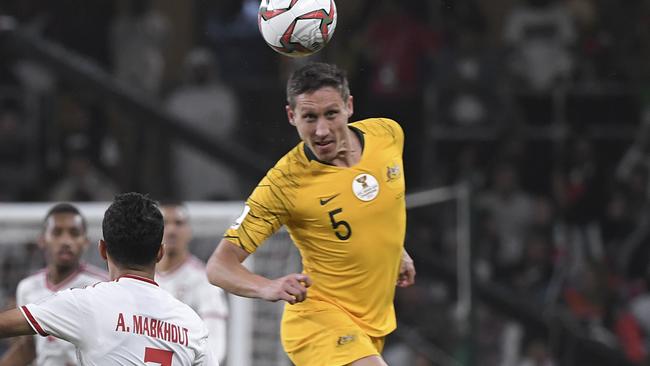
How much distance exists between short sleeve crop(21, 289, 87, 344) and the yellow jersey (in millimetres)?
1212

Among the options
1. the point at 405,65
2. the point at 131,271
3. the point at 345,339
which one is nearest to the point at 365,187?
the point at 345,339

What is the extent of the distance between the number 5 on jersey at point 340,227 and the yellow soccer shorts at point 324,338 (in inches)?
13.6

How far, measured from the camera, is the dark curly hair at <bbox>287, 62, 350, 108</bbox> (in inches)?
248

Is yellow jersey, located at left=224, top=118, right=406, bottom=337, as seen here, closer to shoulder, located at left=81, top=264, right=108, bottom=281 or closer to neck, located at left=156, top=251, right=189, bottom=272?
shoulder, located at left=81, top=264, right=108, bottom=281

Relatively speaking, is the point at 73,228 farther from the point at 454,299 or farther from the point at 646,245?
the point at 646,245

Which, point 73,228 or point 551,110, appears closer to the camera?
point 73,228

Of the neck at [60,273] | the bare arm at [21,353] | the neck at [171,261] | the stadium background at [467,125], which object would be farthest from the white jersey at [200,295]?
the stadium background at [467,125]

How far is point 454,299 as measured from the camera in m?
12.1

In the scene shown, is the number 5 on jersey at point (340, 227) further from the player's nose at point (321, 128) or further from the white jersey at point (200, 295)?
the white jersey at point (200, 295)

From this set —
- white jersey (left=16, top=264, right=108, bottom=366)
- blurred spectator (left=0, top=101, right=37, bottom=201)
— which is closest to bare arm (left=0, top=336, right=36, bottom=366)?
white jersey (left=16, top=264, right=108, bottom=366)

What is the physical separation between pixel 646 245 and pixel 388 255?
700cm

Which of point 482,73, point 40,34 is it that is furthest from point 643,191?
point 40,34

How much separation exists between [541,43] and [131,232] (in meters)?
9.20

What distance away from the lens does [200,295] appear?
8.63m
